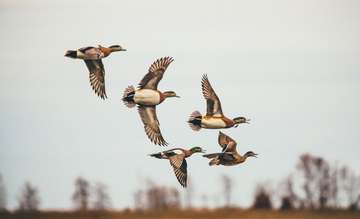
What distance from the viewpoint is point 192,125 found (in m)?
14.5

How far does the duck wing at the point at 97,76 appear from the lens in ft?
47.8

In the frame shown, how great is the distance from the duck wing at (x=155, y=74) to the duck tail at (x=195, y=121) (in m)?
0.47

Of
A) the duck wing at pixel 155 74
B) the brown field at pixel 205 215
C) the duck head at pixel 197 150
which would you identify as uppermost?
the duck wing at pixel 155 74

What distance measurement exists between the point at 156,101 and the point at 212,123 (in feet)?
2.02

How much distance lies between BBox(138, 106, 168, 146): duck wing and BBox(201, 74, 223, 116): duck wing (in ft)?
1.74

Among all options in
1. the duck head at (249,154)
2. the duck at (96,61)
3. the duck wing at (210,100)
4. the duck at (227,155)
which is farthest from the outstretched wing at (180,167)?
the duck at (96,61)

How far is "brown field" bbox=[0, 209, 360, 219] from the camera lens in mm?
15258

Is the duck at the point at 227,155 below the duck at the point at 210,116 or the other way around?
below

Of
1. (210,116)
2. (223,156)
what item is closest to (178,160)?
(223,156)

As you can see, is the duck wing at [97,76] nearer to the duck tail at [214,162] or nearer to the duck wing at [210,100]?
the duck wing at [210,100]

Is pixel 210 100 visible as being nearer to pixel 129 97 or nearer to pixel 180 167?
pixel 180 167

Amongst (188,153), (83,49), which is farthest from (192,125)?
(83,49)

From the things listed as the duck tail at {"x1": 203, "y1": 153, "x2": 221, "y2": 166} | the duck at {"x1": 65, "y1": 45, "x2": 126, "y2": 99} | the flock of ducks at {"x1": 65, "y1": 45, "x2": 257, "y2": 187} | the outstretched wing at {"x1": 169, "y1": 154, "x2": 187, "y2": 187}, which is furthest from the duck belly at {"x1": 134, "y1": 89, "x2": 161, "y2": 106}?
the duck tail at {"x1": 203, "y1": 153, "x2": 221, "y2": 166}

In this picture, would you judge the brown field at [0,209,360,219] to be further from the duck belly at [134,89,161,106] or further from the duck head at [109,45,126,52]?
A: the duck head at [109,45,126,52]
